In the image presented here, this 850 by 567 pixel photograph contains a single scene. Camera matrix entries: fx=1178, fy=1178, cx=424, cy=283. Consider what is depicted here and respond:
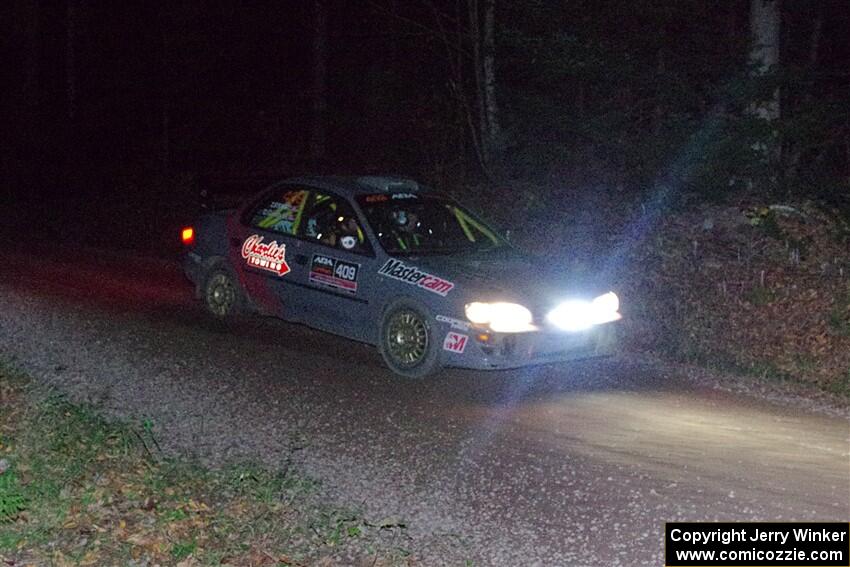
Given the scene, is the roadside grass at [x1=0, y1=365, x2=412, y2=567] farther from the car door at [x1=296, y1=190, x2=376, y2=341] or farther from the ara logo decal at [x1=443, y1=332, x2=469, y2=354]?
the car door at [x1=296, y1=190, x2=376, y2=341]

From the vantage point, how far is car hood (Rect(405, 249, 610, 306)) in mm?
9648

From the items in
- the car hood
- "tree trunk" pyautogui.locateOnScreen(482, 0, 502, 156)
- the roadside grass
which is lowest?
the roadside grass

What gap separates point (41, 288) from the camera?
15.0m

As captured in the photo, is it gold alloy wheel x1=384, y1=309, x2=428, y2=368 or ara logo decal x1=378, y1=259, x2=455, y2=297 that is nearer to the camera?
ara logo decal x1=378, y1=259, x2=455, y2=297

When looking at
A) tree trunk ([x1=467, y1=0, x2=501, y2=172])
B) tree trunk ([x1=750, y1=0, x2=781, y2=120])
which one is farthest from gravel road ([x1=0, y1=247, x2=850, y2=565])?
tree trunk ([x1=750, y1=0, x2=781, y2=120])

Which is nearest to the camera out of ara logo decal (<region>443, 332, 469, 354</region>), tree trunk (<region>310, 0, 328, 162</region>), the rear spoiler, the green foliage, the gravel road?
the green foliage

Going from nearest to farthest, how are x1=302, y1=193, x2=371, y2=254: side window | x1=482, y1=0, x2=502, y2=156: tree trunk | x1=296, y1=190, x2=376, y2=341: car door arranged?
x1=296, y1=190, x2=376, y2=341: car door
x1=302, y1=193, x2=371, y2=254: side window
x1=482, y1=0, x2=502, y2=156: tree trunk

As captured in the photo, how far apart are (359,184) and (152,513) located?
5.44m

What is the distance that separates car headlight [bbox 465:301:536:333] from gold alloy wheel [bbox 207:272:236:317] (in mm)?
3522

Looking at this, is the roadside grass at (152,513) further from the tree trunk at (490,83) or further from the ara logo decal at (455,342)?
the tree trunk at (490,83)

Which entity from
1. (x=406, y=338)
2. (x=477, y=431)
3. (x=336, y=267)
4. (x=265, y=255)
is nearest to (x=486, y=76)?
(x=265, y=255)

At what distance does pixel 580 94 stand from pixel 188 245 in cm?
855

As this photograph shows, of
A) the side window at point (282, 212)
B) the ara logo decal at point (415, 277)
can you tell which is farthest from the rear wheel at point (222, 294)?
the ara logo decal at point (415, 277)

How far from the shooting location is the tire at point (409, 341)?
9.84 meters
